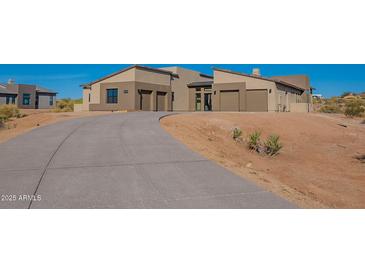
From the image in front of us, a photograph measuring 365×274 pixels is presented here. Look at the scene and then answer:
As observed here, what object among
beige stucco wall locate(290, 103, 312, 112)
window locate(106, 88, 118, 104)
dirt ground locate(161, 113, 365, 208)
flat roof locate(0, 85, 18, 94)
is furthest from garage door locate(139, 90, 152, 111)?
flat roof locate(0, 85, 18, 94)

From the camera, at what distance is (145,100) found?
111ft

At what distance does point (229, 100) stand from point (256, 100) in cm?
319

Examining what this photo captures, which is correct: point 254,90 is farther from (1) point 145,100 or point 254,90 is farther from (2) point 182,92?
(1) point 145,100

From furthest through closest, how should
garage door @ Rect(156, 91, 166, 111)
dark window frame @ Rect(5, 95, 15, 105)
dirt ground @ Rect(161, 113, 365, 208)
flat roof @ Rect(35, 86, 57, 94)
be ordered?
flat roof @ Rect(35, 86, 57, 94)
dark window frame @ Rect(5, 95, 15, 105)
garage door @ Rect(156, 91, 166, 111)
dirt ground @ Rect(161, 113, 365, 208)

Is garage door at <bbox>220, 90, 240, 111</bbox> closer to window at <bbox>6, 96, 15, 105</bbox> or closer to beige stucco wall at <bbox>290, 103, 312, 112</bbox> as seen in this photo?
beige stucco wall at <bbox>290, 103, 312, 112</bbox>

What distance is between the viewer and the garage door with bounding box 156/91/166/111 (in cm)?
3558

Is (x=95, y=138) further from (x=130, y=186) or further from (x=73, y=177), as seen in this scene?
(x=130, y=186)

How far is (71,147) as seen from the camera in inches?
364

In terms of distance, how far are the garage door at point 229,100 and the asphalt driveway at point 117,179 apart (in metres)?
23.9

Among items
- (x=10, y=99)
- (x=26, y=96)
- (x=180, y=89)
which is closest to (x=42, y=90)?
(x=26, y=96)

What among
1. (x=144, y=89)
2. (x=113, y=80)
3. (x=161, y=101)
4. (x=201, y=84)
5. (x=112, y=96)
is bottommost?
(x=161, y=101)

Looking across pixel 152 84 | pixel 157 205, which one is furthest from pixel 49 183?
pixel 152 84

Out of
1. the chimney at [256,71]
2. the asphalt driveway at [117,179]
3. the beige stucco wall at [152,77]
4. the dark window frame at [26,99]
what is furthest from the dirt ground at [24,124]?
the dark window frame at [26,99]

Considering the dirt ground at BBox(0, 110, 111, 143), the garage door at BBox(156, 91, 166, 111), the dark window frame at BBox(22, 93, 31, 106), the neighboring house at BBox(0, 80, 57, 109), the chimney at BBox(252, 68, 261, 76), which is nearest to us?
the dirt ground at BBox(0, 110, 111, 143)
